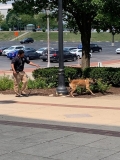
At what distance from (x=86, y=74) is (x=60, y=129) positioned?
1018 cm

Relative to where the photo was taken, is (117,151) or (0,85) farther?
(0,85)

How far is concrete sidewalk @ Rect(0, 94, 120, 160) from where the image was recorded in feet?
25.7

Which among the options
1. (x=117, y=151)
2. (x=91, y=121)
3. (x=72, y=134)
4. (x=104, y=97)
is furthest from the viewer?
(x=104, y=97)

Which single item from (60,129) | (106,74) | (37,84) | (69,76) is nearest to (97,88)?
(106,74)

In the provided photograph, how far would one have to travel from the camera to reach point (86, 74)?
20.1m

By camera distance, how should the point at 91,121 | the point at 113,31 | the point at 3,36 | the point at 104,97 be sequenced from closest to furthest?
the point at 91,121 → the point at 104,97 → the point at 113,31 → the point at 3,36

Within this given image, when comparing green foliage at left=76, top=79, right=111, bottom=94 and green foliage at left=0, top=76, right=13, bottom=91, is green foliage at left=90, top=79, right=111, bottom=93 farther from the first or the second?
green foliage at left=0, top=76, right=13, bottom=91

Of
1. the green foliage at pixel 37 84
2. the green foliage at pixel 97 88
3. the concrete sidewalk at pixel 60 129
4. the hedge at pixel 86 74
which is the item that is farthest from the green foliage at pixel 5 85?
the concrete sidewalk at pixel 60 129

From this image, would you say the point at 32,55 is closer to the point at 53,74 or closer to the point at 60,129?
the point at 53,74

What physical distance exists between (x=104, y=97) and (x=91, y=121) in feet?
18.6

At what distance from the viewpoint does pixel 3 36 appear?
424ft

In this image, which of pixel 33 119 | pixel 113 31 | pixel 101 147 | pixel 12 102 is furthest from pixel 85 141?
pixel 113 31

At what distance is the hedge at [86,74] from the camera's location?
63.4ft

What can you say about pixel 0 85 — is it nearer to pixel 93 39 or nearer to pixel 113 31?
pixel 113 31
